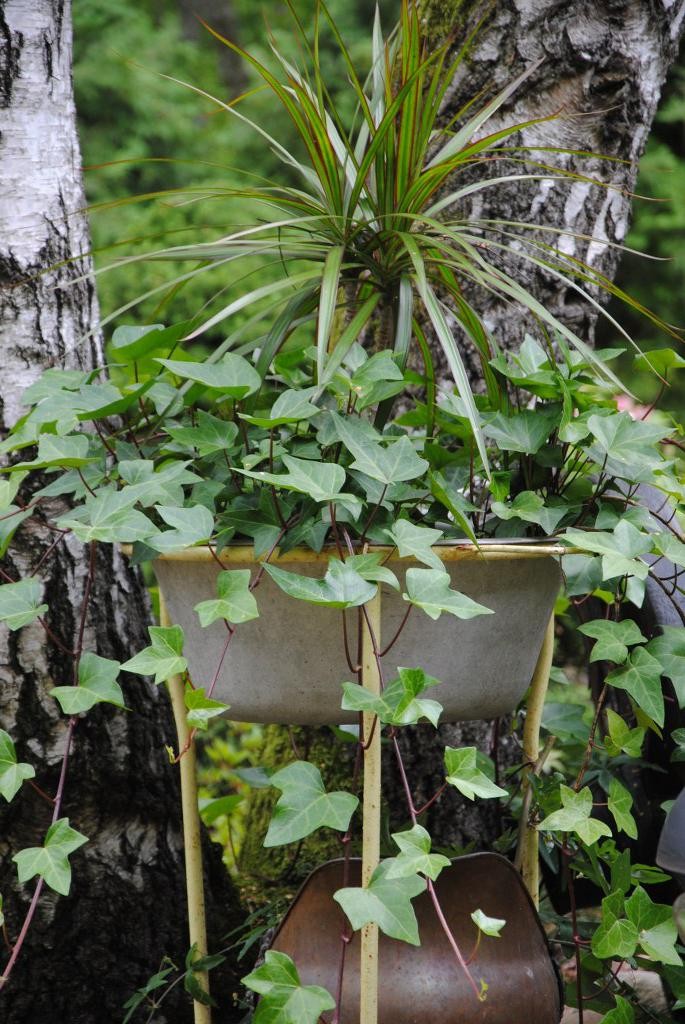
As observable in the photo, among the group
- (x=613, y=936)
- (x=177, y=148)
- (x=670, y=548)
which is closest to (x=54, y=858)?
(x=613, y=936)

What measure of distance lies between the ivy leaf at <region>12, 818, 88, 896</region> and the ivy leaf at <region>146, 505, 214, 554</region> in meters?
0.26

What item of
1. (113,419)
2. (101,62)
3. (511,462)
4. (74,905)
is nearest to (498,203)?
(511,462)

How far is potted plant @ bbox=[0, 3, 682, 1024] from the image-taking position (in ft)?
2.52

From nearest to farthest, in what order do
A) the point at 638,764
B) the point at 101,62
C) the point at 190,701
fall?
the point at 190,701, the point at 638,764, the point at 101,62

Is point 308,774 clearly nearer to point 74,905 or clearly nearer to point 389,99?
point 74,905

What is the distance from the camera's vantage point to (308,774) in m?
0.78

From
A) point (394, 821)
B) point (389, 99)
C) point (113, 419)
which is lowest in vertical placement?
point (394, 821)

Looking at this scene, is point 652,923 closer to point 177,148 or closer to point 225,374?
point 225,374

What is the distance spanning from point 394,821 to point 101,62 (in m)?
3.64

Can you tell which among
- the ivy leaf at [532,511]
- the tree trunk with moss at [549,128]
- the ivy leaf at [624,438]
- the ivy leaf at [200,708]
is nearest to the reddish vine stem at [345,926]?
the ivy leaf at [200,708]

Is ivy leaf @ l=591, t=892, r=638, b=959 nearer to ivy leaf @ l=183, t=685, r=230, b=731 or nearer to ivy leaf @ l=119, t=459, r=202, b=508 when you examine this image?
ivy leaf @ l=183, t=685, r=230, b=731

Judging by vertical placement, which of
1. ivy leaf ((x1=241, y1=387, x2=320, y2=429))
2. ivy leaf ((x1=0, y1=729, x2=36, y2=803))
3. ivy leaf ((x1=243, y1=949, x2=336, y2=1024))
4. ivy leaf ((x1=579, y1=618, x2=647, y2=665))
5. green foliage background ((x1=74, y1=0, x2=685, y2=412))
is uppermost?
green foliage background ((x1=74, y1=0, x2=685, y2=412))

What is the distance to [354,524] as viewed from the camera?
33.3 inches

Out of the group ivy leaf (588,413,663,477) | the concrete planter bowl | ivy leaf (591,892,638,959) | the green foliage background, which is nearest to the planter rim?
the concrete planter bowl
